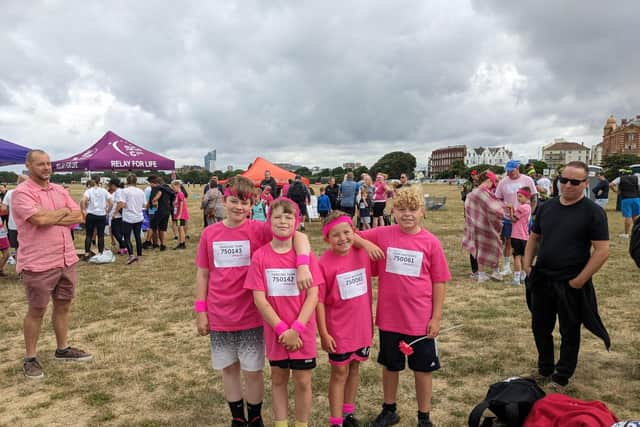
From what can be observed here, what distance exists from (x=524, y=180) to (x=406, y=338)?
15.7 ft

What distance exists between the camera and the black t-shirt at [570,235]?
10.3 feet

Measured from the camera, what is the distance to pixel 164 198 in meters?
9.91

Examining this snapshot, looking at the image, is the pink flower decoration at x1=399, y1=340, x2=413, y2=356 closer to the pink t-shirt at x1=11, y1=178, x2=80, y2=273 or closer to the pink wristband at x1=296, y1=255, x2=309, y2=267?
the pink wristband at x1=296, y1=255, x2=309, y2=267

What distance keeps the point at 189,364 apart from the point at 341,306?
2.24 m

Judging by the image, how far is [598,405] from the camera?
2406 mm

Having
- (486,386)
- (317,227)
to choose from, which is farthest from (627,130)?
(486,386)

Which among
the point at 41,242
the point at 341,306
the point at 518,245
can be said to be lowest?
the point at 518,245

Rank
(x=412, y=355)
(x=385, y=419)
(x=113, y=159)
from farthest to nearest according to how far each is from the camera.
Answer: (x=113, y=159)
(x=385, y=419)
(x=412, y=355)

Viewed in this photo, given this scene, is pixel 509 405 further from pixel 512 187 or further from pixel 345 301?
pixel 512 187

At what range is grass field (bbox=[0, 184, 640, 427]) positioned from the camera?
317cm

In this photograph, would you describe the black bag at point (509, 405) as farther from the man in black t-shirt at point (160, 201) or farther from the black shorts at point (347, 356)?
the man in black t-shirt at point (160, 201)

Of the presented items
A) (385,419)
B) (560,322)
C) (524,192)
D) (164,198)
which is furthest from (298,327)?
(164,198)

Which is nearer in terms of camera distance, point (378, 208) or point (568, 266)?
point (568, 266)

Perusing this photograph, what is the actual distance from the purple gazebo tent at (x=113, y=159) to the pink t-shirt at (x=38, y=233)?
9.92 metres
